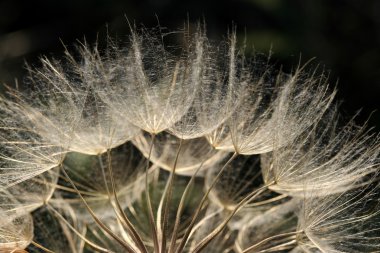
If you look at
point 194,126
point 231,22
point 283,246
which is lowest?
point 231,22

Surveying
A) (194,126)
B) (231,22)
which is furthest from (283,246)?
(231,22)

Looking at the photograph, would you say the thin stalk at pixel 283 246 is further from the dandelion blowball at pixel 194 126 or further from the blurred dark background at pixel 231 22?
the blurred dark background at pixel 231 22

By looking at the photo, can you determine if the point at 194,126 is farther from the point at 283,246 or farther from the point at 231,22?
the point at 231,22

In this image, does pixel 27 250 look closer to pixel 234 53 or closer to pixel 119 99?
pixel 119 99

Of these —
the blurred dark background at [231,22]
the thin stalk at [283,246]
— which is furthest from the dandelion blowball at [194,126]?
the blurred dark background at [231,22]

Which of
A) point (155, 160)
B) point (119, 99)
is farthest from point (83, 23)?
point (119, 99)

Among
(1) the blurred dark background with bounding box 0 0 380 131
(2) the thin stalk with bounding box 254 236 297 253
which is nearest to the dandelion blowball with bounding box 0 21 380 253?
(2) the thin stalk with bounding box 254 236 297 253

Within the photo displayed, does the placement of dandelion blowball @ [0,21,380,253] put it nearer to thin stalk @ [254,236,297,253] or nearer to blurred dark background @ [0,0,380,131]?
thin stalk @ [254,236,297,253]

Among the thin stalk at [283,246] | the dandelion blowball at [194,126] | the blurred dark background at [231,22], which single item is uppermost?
the dandelion blowball at [194,126]
